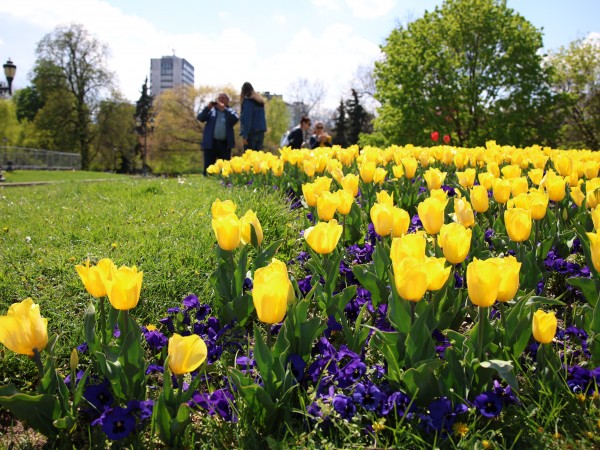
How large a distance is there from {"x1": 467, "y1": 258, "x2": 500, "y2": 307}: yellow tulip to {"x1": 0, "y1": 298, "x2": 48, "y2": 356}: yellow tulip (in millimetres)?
1428

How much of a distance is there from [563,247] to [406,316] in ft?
5.49

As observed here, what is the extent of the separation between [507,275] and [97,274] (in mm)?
1450

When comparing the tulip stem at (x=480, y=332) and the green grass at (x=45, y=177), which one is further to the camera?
the green grass at (x=45, y=177)

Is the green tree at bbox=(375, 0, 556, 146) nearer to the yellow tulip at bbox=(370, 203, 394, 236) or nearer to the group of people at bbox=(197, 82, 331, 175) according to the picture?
the group of people at bbox=(197, 82, 331, 175)

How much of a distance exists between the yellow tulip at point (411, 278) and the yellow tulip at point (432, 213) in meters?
0.73

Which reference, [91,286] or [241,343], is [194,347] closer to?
[91,286]

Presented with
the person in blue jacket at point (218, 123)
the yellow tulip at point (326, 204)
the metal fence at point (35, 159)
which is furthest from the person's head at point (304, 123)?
the metal fence at point (35, 159)

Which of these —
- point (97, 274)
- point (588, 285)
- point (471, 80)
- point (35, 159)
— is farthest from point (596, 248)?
point (35, 159)

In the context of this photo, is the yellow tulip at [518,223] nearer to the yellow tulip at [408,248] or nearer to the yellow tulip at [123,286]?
the yellow tulip at [408,248]

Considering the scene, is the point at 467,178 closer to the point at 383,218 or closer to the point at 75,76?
the point at 383,218

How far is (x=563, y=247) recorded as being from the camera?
120 inches

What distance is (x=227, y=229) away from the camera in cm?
223

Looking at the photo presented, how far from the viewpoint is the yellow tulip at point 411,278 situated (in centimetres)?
169

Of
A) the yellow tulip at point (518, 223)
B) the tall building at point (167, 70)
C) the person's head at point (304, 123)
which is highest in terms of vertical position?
the tall building at point (167, 70)
